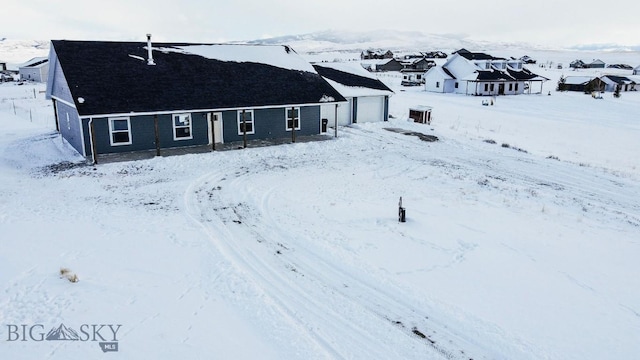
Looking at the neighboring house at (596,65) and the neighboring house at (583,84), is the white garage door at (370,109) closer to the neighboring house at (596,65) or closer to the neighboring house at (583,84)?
the neighboring house at (583,84)

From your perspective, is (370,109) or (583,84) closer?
(370,109)

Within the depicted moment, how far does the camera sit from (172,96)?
22.6 metres

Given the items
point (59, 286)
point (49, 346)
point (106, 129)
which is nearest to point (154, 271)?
point (59, 286)

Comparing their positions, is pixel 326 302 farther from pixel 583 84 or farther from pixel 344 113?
pixel 583 84

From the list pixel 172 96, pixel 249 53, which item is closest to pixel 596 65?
pixel 249 53

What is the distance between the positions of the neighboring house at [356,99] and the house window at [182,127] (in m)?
9.30

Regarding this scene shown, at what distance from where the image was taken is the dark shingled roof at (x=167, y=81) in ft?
69.7

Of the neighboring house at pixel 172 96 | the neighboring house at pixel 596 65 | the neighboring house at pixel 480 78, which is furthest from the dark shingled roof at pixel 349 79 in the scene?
the neighboring house at pixel 596 65

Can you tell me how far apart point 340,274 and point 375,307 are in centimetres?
155

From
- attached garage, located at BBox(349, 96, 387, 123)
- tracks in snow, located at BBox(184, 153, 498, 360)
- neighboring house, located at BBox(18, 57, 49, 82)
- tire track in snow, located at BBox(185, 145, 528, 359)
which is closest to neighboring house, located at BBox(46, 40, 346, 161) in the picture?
attached garage, located at BBox(349, 96, 387, 123)

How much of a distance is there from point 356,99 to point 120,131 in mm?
15773

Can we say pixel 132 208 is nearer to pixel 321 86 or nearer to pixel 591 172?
pixel 321 86

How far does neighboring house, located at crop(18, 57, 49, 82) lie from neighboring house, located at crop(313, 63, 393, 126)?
207 ft

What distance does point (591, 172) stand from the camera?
20750 millimetres
